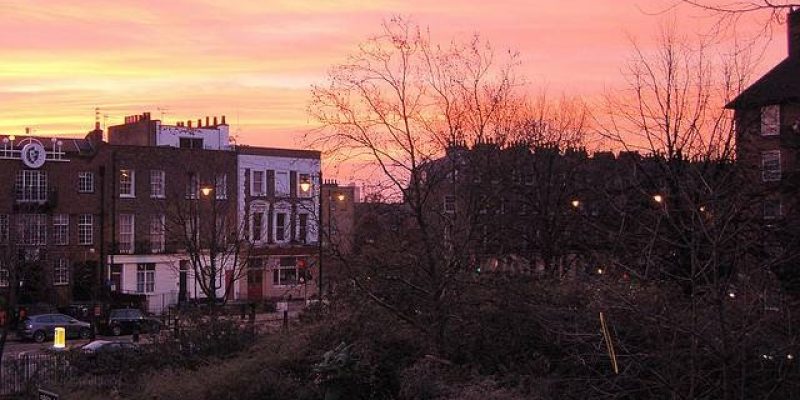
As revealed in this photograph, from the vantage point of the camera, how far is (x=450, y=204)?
1834 centimetres

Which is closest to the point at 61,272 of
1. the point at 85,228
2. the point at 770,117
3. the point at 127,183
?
the point at 85,228

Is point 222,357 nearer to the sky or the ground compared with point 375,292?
nearer to the ground

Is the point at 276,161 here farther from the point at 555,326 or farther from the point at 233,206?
the point at 555,326

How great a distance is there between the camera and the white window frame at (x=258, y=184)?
58.1m

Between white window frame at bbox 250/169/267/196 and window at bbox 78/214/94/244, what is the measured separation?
10.7m

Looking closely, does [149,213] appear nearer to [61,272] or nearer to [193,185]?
[193,185]

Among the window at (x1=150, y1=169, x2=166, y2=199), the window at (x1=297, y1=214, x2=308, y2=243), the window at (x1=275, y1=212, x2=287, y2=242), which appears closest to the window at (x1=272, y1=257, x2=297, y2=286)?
the window at (x1=275, y1=212, x2=287, y2=242)

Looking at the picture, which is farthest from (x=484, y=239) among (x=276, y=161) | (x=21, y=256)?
(x=276, y=161)

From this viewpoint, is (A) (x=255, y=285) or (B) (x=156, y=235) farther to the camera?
(A) (x=255, y=285)

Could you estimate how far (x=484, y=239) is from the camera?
18.4 meters

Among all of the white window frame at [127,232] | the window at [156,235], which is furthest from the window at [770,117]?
the white window frame at [127,232]

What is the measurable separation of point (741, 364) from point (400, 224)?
371 inches

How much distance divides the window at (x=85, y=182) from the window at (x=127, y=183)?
5.53 feet

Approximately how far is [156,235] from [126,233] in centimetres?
176
